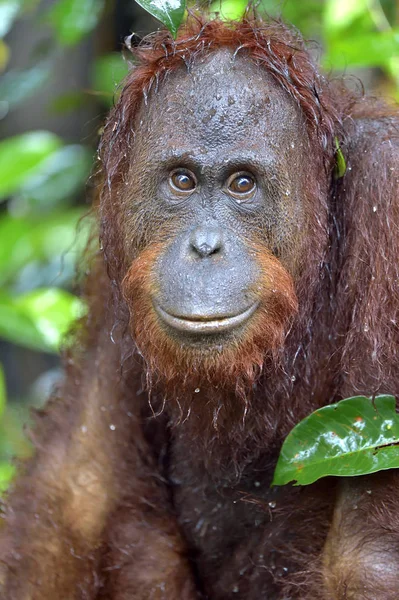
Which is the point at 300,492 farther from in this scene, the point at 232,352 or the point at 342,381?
the point at 232,352

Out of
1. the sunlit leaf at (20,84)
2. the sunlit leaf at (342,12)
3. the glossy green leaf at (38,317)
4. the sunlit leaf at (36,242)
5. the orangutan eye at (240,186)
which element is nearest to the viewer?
the orangutan eye at (240,186)

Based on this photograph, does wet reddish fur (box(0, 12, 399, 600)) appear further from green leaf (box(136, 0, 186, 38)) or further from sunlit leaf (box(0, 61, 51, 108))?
sunlit leaf (box(0, 61, 51, 108))

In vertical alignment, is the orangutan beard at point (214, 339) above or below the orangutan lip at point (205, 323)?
below

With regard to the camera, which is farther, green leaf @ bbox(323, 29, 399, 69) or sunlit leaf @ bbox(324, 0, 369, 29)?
sunlit leaf @ bbox(324, 0, 369, 29)

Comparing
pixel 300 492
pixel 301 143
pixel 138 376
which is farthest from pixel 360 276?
pixel 138 376

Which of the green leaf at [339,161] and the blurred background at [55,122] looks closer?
the green leaf at [339,161]

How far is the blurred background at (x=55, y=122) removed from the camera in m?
3.46

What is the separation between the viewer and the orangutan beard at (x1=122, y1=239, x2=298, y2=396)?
214 centimetres

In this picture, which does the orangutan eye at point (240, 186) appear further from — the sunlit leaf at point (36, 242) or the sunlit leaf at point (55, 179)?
the sunlit leaf at point (55, 179)

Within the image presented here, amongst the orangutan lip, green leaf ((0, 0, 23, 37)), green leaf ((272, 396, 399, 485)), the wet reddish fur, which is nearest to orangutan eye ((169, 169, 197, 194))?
the wet reddish fur

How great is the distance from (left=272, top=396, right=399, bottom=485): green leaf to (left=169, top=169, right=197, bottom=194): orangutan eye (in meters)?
0.63

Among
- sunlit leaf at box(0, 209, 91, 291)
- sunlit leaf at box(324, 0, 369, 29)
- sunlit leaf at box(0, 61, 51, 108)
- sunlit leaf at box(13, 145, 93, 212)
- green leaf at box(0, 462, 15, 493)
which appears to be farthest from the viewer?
sunlit leaf at box(13, 145, 93, 212)

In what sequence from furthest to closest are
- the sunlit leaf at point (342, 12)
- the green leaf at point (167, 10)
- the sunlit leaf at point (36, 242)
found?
1. the sunlit leaf at point (36, 242)
2. the sunlit leaf at point (342, 12)
3. the green leaf at point (167, 10)

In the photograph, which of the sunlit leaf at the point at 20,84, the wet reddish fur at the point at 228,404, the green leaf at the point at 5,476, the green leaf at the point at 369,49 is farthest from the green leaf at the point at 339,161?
the sunlit leaf at the point at 20,84
